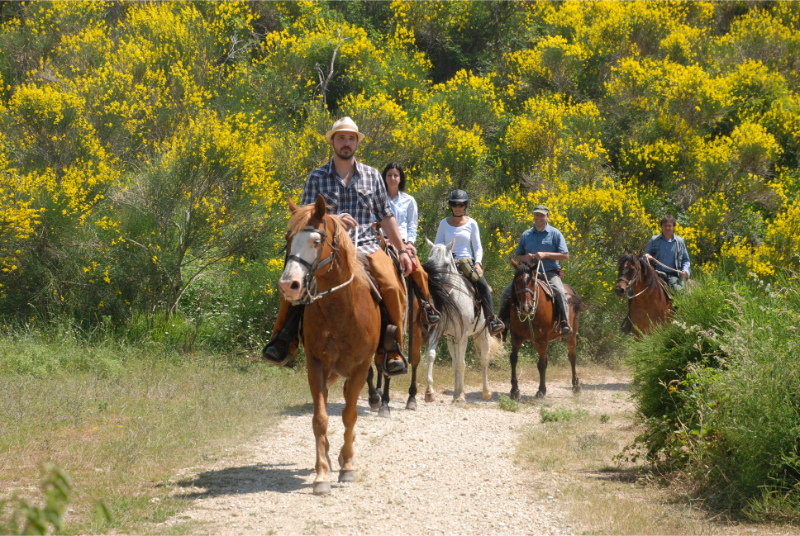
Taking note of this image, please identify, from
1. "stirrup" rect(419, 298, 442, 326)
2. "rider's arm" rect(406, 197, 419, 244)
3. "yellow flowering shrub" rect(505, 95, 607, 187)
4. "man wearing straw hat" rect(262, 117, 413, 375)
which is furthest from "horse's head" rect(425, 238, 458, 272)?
"yellow flowering shrub" rect(505, 95, 607, 187)

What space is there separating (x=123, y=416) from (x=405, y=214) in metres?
4.76

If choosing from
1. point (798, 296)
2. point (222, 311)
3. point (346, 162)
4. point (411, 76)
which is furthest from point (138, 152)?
point (798, 296)

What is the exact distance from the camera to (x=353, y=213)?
713 cm

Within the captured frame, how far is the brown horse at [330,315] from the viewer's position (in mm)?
5652

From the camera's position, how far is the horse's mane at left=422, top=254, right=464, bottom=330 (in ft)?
36.0

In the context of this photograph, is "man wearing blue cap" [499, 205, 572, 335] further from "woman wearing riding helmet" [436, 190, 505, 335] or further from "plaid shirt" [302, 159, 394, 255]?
"plaid shirt" [302, 159, 394, 255]

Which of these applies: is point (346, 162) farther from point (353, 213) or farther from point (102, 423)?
point (102, 423)

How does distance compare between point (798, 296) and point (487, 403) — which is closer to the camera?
point (798, 296)

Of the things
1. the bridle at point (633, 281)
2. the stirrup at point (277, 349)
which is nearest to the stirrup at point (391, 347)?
the stirrup at point (277, 349)

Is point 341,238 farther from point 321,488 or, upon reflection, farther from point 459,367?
point 459,367

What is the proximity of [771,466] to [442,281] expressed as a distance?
20.5 ft

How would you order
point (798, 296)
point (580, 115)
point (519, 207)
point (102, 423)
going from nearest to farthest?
point (798, 296)
point (102, 423)
point (519, 207)
point (580, 115)

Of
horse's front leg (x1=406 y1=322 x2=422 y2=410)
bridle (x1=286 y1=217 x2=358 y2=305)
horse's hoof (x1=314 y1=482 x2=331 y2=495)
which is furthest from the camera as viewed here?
horse's front leg (x1=406 y1=322 x2=422 y2=410)

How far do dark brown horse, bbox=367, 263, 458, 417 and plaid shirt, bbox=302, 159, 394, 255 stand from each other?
2.44m
